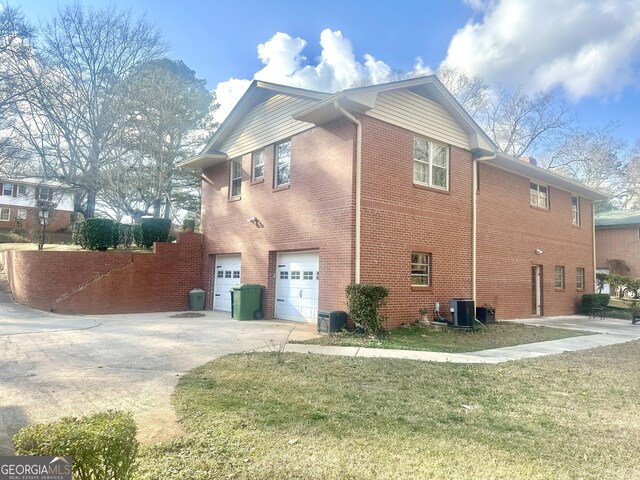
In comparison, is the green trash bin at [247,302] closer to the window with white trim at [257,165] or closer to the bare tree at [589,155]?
the window with white trim at [257,165]

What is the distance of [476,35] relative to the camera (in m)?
18.3

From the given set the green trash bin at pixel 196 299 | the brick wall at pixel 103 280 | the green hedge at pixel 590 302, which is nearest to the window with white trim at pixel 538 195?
the green hedge at pixel 590 302

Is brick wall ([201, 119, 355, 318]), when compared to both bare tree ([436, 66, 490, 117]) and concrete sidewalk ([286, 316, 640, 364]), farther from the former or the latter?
bare tree ([436, 66, 490, 117])

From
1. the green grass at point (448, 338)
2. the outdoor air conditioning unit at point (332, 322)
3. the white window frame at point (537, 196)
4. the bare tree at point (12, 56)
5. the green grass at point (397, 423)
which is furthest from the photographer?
the bare tree at point (12, 56)

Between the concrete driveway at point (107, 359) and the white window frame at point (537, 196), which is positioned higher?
the white window frame at point (537, 196)

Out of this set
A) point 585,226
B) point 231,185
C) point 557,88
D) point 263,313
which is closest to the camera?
point 263,313

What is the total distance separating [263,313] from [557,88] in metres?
32.0

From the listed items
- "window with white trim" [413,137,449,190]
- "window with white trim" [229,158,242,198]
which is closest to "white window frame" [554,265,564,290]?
"window with white trim" [413,137,449,190]

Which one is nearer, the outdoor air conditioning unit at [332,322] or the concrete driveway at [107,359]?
the concrete driveway at [107,359]

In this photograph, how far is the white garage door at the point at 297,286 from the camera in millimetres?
12107

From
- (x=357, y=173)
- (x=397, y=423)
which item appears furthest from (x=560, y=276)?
(x=397, y=423)

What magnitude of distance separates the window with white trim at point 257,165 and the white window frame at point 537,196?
36.6 feet

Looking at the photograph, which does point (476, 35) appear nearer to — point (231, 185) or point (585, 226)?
point (585, 226)

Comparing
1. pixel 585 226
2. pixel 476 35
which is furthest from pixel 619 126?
pixel 476 35
